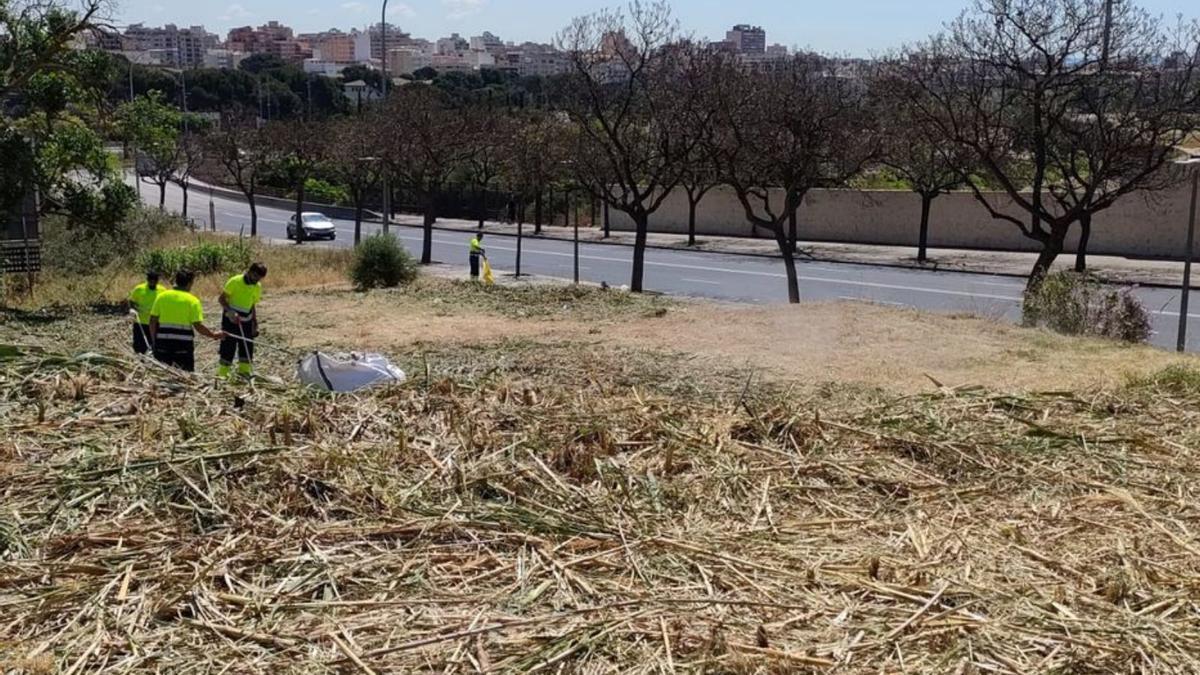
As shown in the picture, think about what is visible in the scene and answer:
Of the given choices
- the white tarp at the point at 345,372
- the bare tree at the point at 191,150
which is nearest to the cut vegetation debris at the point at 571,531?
the white tarp at the point at 345,372

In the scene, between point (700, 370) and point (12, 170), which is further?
point (12, 170)

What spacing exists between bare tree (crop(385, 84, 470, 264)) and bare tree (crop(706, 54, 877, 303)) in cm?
1432

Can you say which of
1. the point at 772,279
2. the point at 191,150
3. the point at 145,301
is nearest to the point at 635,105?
the point at 772,279

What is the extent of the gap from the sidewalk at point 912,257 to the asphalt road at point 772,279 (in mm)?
994

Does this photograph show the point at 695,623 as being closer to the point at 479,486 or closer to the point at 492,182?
the point at 479,486

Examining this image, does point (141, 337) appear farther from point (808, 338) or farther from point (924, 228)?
point (924, 228)

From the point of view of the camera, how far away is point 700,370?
13.9 m

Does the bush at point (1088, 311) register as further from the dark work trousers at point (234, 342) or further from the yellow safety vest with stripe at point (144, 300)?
the yellow safety vest with stripe at point (144, 300)

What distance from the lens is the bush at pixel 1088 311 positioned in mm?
17797

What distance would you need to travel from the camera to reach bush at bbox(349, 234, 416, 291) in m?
25.9

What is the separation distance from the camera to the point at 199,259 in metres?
28.0

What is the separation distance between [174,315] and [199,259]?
1686 centimetres

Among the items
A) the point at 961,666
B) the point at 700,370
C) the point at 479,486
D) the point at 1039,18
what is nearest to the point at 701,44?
the point at 1039,18

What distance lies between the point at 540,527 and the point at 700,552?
90cm
